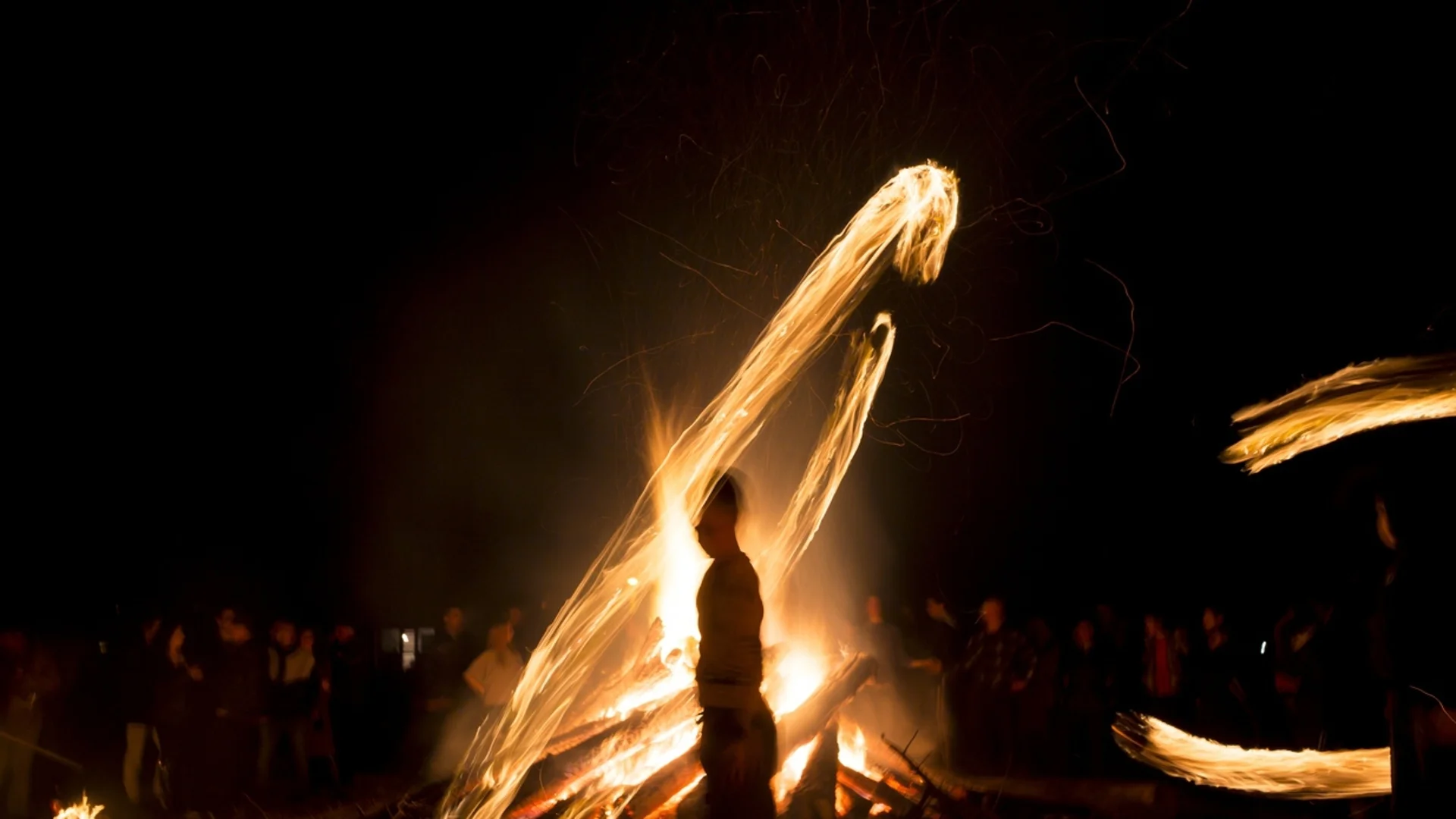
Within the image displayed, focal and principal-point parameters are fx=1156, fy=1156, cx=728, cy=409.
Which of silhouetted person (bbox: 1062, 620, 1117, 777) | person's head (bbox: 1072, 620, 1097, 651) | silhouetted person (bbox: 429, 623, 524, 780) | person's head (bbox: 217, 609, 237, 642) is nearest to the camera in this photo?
silhouetted person (bbox: 1062, 620, 1117, 777)

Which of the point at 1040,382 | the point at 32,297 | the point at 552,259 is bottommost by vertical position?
the point at 1040,382

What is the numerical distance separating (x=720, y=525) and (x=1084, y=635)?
5293 mm

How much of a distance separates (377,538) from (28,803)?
8.06m

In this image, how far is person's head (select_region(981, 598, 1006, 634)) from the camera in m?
9.20

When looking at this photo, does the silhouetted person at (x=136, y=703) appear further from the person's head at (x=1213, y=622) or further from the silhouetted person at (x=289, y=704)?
the person's head at (x=1213, y=622)

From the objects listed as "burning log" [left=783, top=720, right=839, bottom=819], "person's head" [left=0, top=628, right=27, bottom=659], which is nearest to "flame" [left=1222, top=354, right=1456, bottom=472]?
"burning log" [left=783, top=720, right=839, bottom=819]

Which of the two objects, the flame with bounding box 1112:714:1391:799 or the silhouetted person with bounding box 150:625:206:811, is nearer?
the flame with bounding box 1112:714:1391:799

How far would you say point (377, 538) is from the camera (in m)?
15.5

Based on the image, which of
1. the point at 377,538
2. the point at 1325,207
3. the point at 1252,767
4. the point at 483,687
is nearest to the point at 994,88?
the point at 1325,207

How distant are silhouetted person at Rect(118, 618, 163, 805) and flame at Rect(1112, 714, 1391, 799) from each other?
22.8 feet

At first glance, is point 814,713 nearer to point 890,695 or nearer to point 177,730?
point 890,695

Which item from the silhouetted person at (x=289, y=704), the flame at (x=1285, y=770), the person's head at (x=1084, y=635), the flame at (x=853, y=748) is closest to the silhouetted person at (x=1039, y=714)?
the person's head at (x=1084, y=635)

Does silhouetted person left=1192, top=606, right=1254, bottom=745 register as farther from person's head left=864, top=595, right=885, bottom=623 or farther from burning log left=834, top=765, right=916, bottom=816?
person's head left=864, top=595, right=885, bottom=623

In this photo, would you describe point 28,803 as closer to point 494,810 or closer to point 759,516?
point 494,810
